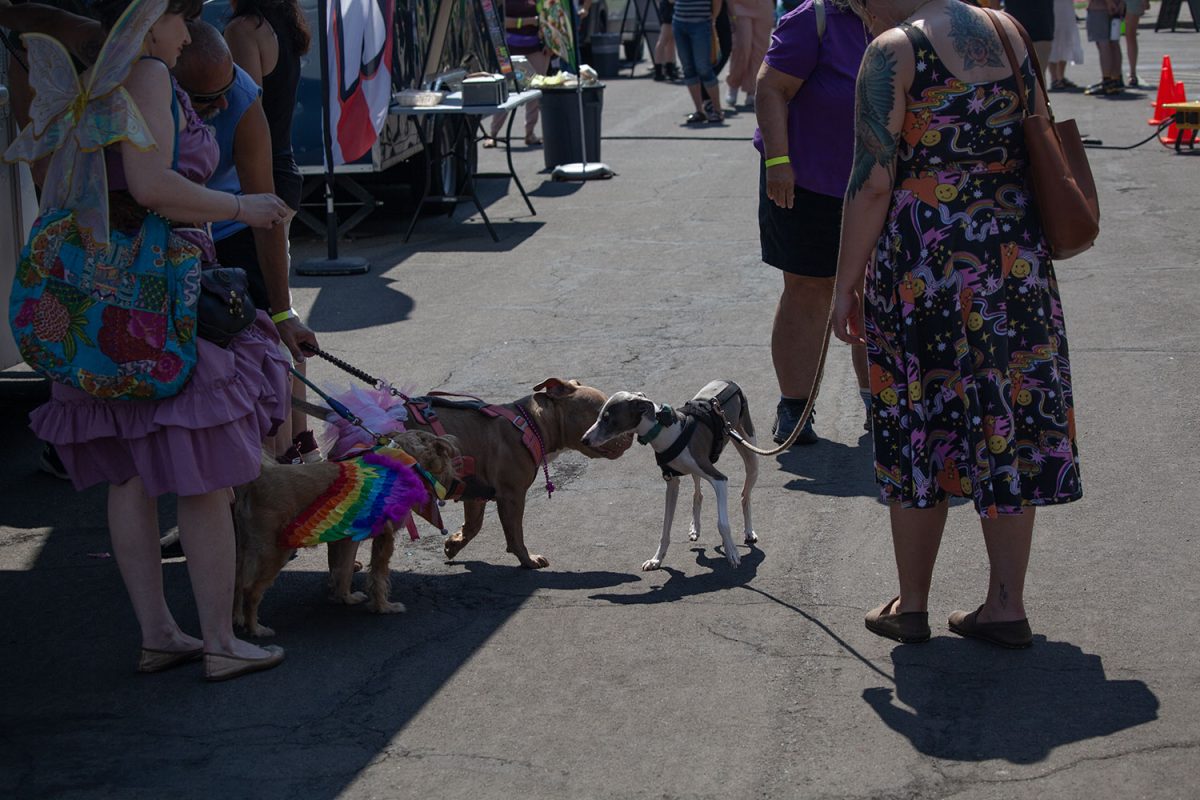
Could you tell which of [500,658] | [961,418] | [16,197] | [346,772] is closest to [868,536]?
[961,418]

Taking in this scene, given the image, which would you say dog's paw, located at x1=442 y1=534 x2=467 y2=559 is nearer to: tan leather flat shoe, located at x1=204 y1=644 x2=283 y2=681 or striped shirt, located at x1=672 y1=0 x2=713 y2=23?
tan leather flat shoe, located at x1=204 y1=644 x2=283 y2=681

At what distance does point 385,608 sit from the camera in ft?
14.8

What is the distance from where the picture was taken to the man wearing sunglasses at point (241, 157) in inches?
158

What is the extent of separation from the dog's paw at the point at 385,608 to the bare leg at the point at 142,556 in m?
0.62

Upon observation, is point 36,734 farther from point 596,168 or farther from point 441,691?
point 596,168

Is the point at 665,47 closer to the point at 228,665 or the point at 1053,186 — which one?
the point at 1053,186

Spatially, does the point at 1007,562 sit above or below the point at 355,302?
above

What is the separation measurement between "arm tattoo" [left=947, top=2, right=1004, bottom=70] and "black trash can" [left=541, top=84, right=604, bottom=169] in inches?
386

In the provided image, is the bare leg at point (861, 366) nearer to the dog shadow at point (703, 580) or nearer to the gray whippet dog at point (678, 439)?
the gray whippet dog at point (678, 439)

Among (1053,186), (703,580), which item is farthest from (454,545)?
(1053,186)

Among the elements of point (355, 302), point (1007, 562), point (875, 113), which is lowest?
point (355, 302)

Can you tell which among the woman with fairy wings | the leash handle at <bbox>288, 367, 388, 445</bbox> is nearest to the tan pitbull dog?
the leash handle at <bbox>288, 367, 388, 445</bbox>

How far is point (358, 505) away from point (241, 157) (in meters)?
1.09

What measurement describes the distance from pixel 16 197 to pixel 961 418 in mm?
4051
